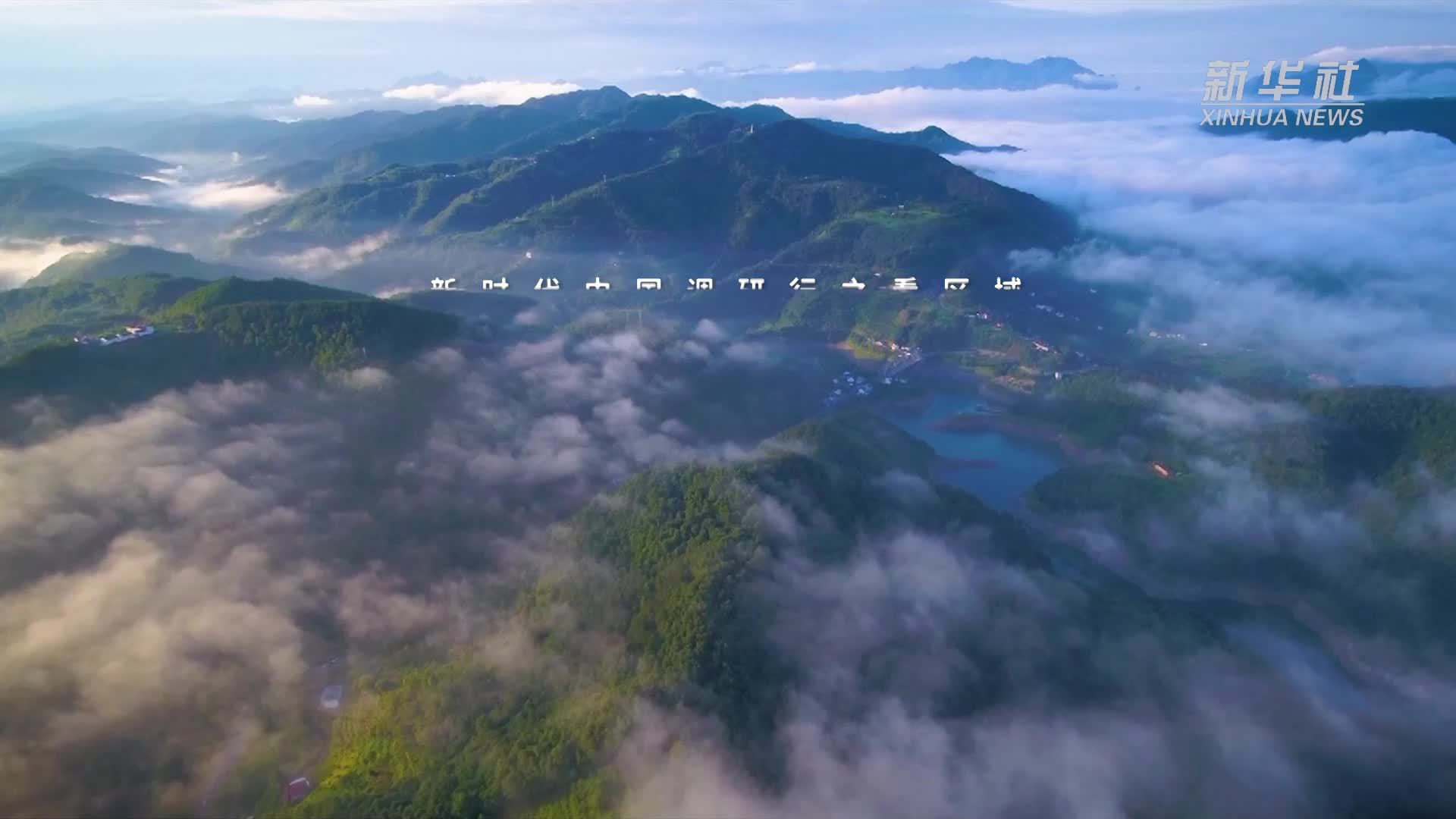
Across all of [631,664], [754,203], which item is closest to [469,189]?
[754,203]

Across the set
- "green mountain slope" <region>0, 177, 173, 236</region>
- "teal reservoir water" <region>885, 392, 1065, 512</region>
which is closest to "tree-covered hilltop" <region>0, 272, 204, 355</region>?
"green mountain slope" <region>0, 177, 173, 236</region>

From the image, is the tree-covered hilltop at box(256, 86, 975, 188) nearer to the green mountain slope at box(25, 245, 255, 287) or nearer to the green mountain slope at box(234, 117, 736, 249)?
the green mountain slope at box(234, 117, 736, 249)

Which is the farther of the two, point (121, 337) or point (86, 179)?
point (86, 179)

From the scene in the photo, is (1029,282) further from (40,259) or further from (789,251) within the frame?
(40,259)

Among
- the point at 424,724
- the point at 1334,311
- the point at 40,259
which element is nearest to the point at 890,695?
the point at 424,724

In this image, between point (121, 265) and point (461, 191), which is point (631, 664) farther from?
point (461, 191)

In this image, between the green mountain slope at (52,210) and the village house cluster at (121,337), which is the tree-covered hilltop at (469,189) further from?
the village house cluster at (121,337)
